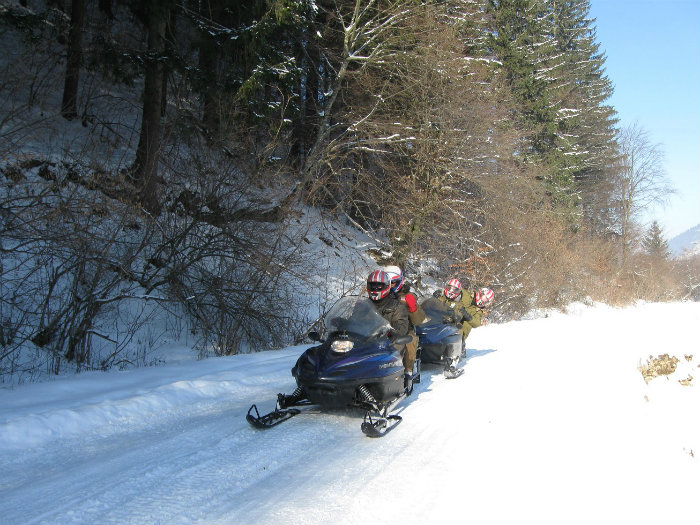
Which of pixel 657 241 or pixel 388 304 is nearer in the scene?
pixel 388 304

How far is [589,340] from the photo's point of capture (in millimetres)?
14734

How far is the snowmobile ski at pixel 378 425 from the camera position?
17.0 ft

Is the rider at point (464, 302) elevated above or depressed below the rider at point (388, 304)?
below

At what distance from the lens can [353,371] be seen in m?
5.57

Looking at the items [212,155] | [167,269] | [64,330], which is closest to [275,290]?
[167,269]

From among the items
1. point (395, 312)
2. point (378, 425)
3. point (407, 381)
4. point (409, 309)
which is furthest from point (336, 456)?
point (409, 309)

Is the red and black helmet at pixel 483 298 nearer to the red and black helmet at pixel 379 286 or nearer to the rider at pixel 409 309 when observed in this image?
the rider at pixel 409 309

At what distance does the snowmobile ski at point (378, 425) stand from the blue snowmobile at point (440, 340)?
3.12 m

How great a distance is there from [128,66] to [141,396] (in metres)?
11.0

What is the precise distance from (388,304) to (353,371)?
1693mm

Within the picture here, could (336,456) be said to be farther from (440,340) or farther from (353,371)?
(440,340)

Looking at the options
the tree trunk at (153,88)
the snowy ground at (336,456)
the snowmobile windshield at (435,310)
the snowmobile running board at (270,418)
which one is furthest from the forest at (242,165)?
the snowmobile running board at (270,418)

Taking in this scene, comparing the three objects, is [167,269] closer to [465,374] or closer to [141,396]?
[141,396]

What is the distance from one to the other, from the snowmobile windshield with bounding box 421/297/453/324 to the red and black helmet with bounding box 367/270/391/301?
2.72 m
